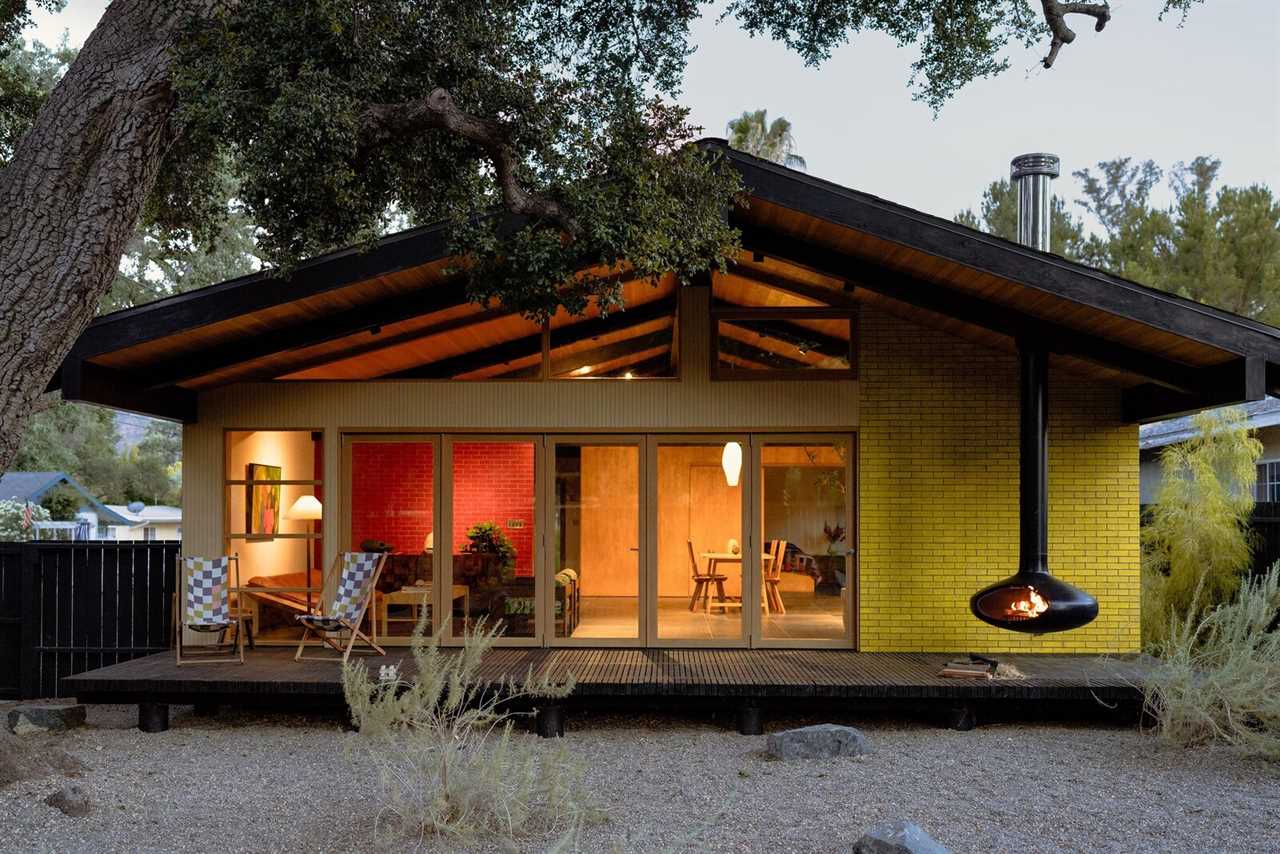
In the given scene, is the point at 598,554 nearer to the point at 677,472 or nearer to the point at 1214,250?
the point at 677,472

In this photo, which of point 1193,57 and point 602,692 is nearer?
point 602,692

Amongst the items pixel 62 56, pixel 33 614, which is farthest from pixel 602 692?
pixel 62 56

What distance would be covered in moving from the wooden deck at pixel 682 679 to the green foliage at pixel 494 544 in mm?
912

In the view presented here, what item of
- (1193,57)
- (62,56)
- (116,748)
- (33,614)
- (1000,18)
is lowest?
(116,748)

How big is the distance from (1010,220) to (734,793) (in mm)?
21757

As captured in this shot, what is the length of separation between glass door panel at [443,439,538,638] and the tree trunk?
12.6 ft

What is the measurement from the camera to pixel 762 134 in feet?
86.7

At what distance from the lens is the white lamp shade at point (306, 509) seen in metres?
9.52

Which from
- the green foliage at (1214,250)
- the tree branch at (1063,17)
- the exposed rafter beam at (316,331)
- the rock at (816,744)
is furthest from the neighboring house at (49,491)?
the green foliage at (1214,250)

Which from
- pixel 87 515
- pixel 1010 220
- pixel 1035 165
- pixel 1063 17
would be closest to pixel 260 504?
pixel 1063 17

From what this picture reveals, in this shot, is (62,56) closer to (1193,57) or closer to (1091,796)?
(1091,796)

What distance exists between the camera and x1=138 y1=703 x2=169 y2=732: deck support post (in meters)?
7.90

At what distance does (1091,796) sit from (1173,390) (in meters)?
3.48

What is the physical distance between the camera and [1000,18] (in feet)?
29.6
